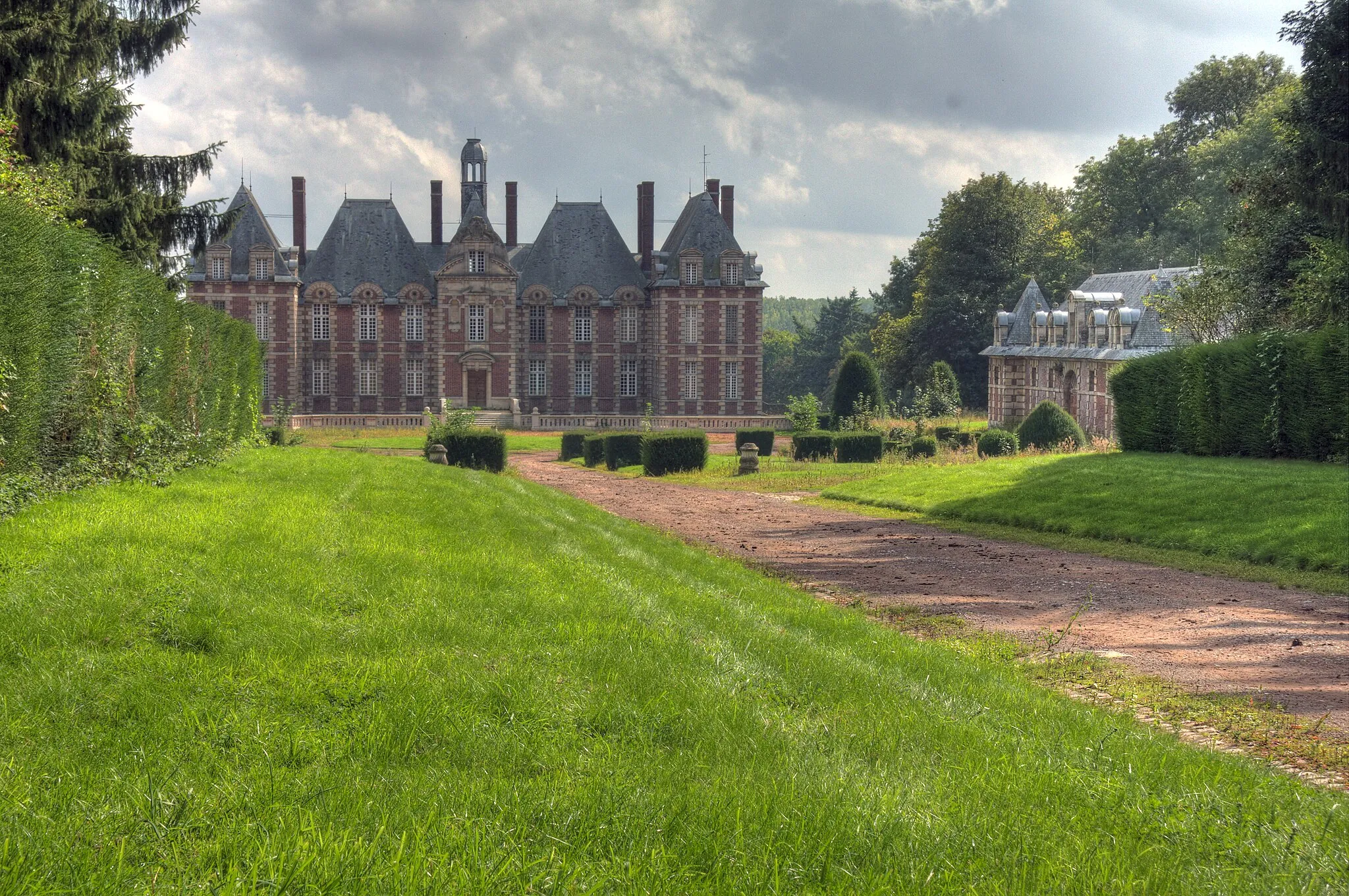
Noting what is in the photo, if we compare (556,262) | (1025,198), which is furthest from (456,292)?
(1025,198)

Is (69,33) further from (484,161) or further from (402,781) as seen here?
(484,161)

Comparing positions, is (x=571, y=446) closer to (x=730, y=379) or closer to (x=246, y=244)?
(x=730, y=379)

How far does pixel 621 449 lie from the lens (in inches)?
1436

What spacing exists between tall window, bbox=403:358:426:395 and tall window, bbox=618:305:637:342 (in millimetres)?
11085

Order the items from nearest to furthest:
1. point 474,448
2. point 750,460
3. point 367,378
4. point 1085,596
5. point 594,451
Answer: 1. point 1085,596
2. point 474,448
3. point 750,460
4. point 594,451
5. point 367,378

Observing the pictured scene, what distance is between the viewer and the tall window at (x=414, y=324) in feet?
221

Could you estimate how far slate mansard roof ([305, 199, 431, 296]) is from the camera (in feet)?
221

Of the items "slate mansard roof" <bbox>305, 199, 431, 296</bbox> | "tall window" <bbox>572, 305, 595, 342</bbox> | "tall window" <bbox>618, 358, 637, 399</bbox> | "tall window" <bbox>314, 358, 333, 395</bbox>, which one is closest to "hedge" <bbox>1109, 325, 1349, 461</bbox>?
"tall window" <bbox>618, 358, 637, 399</bbox>

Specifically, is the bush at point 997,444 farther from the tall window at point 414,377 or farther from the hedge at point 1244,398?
the tall window at point 414,377

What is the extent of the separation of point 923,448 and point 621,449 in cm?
959

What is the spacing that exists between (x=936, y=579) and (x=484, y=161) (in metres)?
59.3

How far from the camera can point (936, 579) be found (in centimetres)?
1404

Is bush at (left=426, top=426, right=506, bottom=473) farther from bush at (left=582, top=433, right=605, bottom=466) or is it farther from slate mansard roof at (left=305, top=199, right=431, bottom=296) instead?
slate mansard roof at (left=305, top=199, right=431, bottom=296)

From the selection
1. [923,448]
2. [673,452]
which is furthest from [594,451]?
[923,448]
